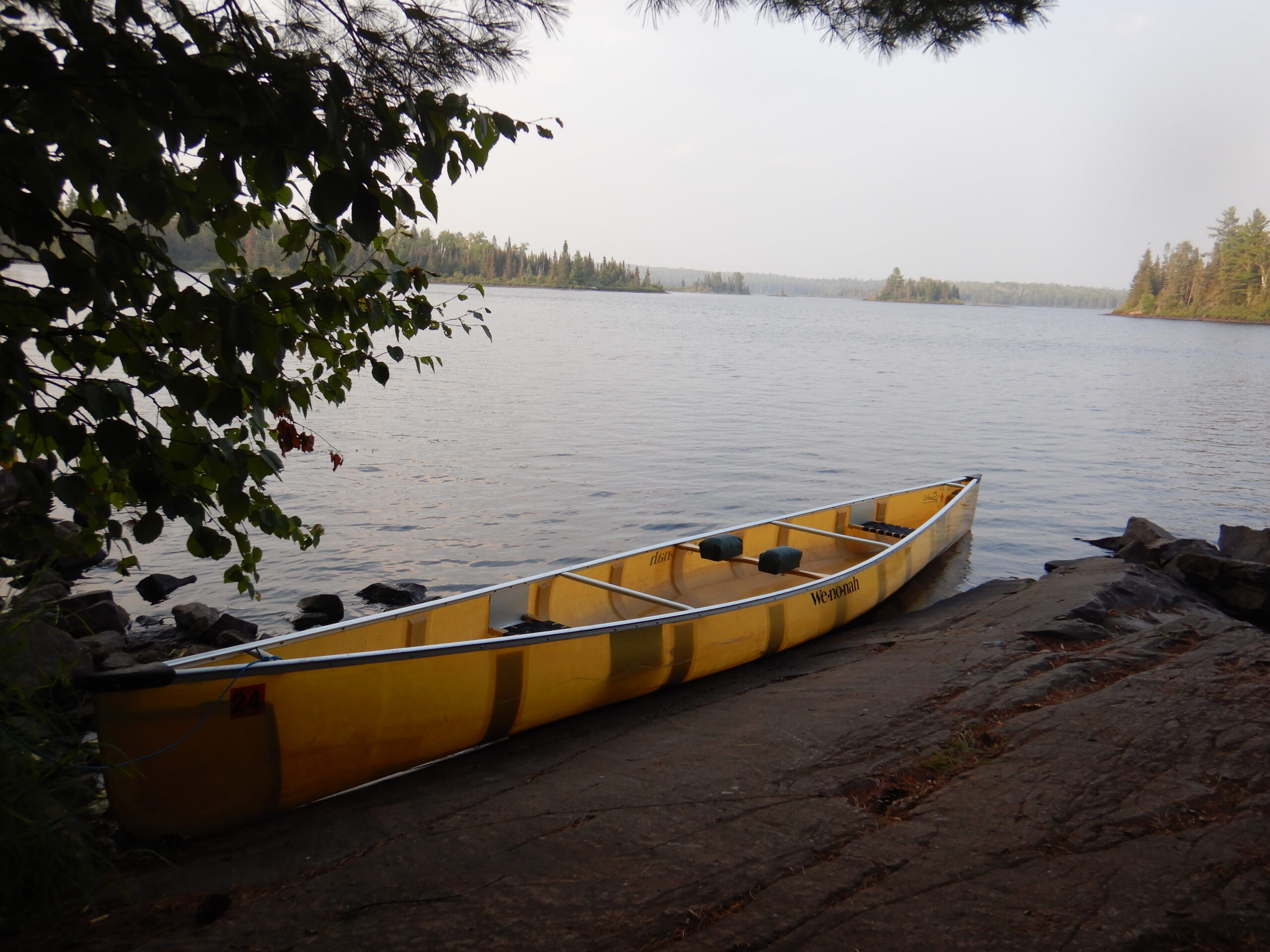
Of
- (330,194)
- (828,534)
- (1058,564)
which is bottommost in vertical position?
(1058,564)

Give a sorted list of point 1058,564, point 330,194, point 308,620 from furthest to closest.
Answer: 1. point 1058,564
2. point 308,620
3. point 330,194

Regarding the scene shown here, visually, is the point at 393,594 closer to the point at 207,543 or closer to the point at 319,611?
the point at 319,611

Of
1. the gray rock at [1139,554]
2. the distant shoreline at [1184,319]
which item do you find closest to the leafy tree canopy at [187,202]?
the gray rock at [1139,554]

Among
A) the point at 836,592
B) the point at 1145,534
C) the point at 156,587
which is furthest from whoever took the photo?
the point at 1145,534

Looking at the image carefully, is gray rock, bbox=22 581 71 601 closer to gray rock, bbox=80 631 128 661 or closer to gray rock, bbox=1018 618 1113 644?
gray rock, bbox=80 631 128 661

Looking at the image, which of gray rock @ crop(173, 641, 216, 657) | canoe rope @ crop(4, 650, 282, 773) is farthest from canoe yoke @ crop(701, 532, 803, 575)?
canoe rope @ crop(4, 650, 282, 773)

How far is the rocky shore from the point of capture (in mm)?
3109

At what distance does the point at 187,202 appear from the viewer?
2.48m

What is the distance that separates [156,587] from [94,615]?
1351 millimetres

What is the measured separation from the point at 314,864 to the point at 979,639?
5244 mm

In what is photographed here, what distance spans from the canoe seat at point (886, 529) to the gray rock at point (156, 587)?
7445 mm

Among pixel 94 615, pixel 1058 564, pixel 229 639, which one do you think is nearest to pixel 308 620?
pixel 229 639

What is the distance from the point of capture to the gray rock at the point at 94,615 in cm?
705

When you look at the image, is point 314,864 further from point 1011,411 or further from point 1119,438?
point 1011,411
